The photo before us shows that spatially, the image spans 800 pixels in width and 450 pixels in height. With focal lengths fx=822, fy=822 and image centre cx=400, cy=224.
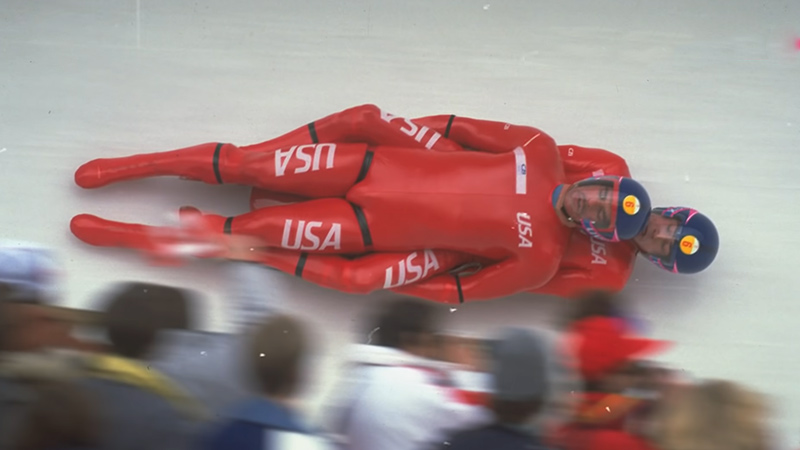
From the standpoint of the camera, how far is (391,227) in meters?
2.42

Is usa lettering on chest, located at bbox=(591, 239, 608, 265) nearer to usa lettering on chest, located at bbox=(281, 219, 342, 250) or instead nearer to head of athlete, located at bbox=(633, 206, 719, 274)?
head of athlete, located at bbox=(633, 206, 719, 274)

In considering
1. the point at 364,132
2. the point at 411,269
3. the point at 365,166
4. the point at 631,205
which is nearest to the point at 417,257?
the point at 411,269

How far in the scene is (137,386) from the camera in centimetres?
141

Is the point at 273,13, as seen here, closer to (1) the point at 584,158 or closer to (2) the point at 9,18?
(2) the point at 9,18

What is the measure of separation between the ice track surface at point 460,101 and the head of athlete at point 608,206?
1.21 feet

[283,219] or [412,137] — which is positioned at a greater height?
[412,137]

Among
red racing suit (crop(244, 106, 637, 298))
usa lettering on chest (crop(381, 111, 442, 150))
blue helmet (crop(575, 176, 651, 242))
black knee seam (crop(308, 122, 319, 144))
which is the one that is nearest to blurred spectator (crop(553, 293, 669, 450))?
blue helmet (crop(575, 176, 651, 242))

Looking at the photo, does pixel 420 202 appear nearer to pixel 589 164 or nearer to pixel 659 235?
pixel 589 164

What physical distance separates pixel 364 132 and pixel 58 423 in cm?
A: 148

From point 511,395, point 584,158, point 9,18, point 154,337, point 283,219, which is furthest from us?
point 9,18

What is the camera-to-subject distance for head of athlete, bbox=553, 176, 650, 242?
2311 mm

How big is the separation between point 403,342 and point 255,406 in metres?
0.35

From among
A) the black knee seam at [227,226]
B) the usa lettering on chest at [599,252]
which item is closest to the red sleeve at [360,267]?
the black knee seam at [227,226]

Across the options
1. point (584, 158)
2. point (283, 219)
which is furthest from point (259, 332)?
point (584, 158)
